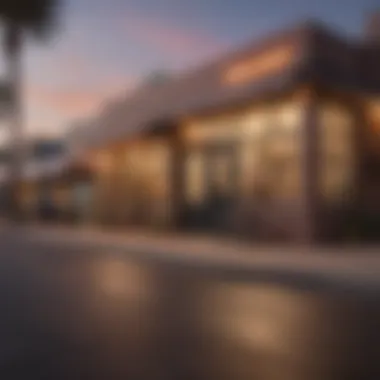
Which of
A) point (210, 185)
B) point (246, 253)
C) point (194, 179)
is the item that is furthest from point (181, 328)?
point (194, 179)

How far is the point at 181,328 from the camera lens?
711 centimetres

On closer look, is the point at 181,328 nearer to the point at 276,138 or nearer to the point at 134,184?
the point at 276,138

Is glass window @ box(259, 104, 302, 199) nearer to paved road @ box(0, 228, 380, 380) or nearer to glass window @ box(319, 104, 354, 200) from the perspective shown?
glass window @ box(319, 104, 354, 200)

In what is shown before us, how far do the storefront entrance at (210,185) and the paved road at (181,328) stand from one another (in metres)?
12.7

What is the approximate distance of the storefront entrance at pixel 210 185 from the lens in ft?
81.4

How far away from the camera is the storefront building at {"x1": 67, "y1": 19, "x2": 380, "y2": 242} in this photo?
19.6m

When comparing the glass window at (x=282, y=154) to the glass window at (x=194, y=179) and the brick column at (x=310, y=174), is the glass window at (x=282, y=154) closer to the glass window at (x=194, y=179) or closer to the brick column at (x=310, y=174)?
the brick column at (x=310, y=174)

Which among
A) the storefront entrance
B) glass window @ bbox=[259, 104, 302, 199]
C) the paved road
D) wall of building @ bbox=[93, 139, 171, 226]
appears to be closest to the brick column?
glass window @ bbox=[259, 104, 302, 199]

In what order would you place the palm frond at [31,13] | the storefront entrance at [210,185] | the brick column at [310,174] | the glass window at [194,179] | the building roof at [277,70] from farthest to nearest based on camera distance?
the palm frond at [31,13], the glass window at [194,179], the storefront entrance at [210,185], the brick column at [310,174], the building roof at [277,70]

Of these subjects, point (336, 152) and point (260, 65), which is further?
point (336, 152)

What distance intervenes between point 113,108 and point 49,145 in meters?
45.4

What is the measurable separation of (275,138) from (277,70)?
3050mm

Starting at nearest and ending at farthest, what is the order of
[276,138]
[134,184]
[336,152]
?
1. [336,152]
2. [276,138]
3. [134,184]

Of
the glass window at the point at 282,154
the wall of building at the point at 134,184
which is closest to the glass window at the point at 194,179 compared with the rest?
the wall of building at the point at 134,184
